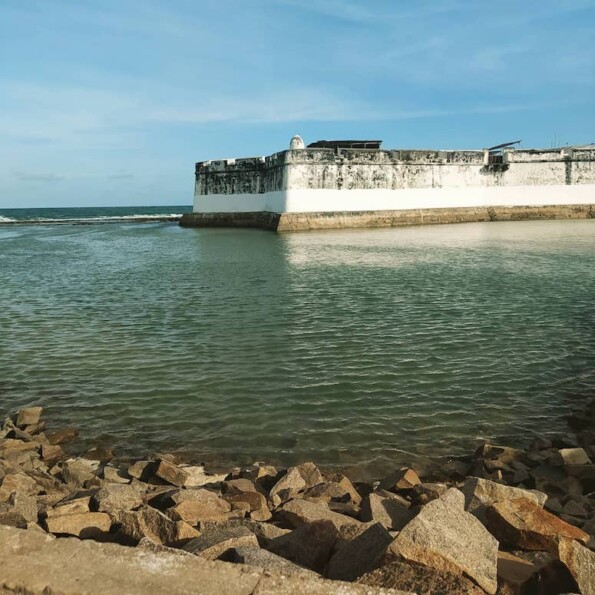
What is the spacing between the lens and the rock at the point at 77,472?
3.63 metres

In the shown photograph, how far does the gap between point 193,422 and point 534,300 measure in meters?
6.50

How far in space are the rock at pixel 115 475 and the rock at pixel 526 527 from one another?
2.21 m

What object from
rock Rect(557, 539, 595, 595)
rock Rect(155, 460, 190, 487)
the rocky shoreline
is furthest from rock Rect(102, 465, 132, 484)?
rock Rect(557, 539, 595, 595)

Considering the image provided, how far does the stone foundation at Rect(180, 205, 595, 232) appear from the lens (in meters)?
26.3

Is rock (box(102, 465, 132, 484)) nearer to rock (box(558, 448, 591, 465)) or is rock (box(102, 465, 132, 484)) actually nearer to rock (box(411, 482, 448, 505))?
rock (box(411, 482, 448, 505))

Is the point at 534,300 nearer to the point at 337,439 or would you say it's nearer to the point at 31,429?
the point at 337,439

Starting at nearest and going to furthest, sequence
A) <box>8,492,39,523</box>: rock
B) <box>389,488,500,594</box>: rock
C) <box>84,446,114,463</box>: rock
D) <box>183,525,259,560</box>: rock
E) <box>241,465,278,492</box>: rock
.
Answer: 1. <box>389,488,500,594</box>: rock
2. <box>183,525,259,560</box>: rock
3. <box>8,492,39,523</box>: rock
4. <box>241,465,278,492</box>: rock
5. <box>84,446,114,463</box>: rock

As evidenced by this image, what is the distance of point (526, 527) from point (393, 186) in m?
26.7

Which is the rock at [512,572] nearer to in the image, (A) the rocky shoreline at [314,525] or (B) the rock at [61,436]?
(A) the rocky shoreline at [314,525]

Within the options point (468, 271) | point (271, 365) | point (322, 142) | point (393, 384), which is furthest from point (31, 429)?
point (322, 142)

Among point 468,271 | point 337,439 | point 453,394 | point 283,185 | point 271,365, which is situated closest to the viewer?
point 337,439

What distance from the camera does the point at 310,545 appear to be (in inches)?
Result: 86.1

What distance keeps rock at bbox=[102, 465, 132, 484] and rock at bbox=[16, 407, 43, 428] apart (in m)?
1.27

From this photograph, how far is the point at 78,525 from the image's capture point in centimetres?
252
